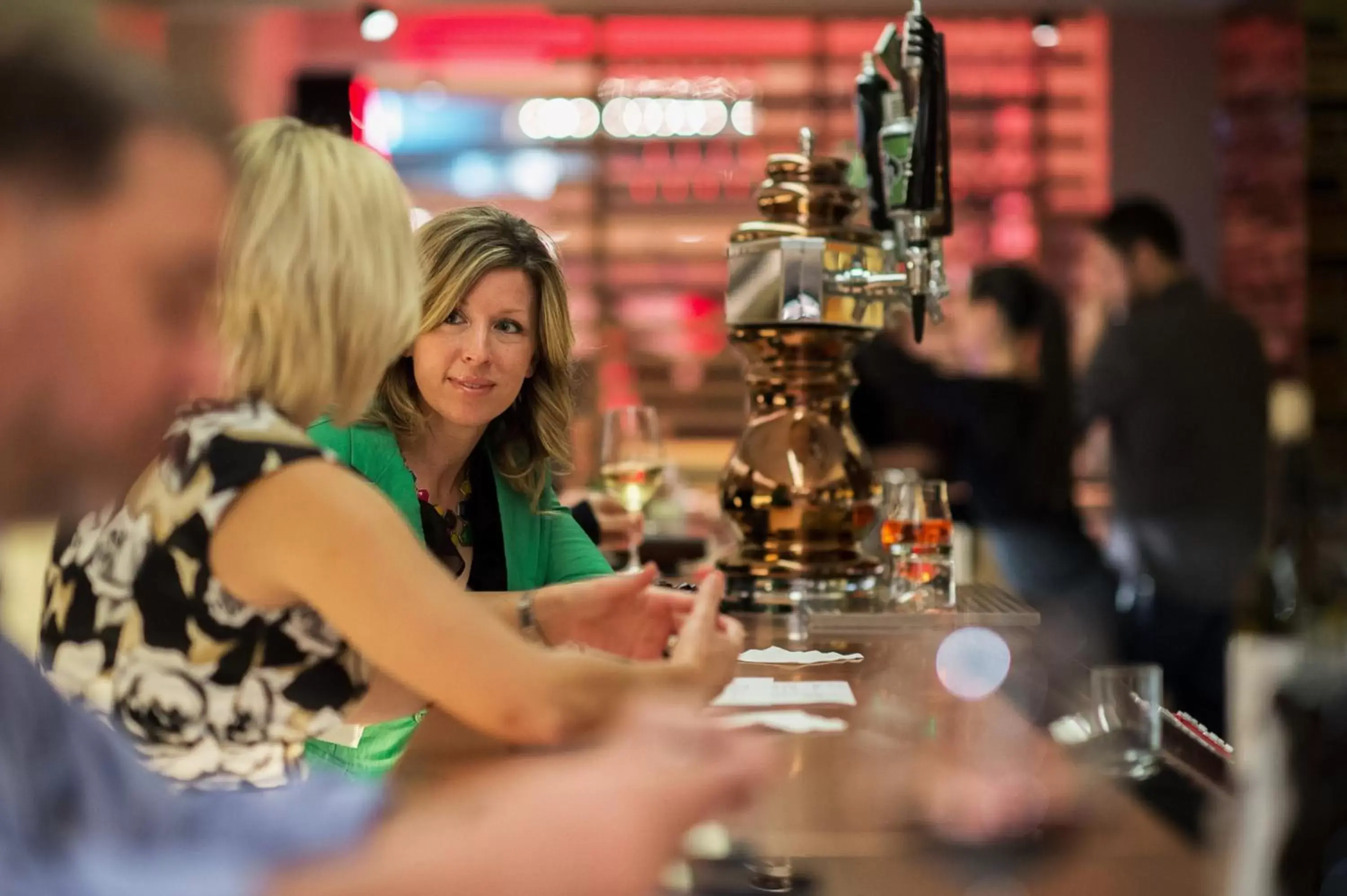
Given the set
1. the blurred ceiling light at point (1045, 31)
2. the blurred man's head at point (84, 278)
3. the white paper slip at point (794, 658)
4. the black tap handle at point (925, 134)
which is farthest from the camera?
the blurred ceiling light at point (1045, 31)

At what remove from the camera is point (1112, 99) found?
6.47 meters

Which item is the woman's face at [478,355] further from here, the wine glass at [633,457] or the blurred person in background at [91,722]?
the blurred person in background at [91,722]

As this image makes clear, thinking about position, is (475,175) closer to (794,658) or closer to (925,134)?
(925,134)

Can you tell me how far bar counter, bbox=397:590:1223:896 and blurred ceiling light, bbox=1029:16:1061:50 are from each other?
18.5ft

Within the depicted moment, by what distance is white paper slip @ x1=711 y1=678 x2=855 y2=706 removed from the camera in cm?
116

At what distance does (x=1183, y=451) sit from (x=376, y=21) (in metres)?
3.70

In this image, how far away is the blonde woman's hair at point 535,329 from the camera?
171 centimetres

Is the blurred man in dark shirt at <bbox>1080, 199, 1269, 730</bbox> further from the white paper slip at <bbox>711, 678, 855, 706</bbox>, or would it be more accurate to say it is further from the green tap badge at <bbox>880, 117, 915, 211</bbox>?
the white paper slip at <bbox>711, 678, 855, 706</bbox>

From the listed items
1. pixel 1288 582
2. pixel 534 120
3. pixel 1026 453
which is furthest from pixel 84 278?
pixel 534 120

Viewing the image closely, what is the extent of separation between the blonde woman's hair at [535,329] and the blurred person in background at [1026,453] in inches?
63.0

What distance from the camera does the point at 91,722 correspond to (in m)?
0.52

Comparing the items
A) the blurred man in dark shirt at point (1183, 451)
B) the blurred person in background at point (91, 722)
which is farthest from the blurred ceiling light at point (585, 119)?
the blurred person in background at point (91, 722)

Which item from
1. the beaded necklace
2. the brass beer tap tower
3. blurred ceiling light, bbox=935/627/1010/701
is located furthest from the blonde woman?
the brass beer tap tower

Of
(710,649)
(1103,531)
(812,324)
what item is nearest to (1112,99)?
(1103,531)
